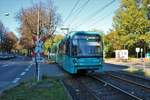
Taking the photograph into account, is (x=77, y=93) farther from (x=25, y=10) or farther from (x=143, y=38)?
(x=143, y=38)

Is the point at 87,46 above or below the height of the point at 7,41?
below

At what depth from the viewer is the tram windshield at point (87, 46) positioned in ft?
75.6

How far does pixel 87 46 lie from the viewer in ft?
76.2

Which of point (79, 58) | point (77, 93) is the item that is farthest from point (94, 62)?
point (77, 93)

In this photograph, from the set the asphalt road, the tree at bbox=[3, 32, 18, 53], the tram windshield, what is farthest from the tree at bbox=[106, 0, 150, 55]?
the tram windshield

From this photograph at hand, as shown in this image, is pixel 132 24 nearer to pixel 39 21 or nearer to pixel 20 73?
pixel 39 21

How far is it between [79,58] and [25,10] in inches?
1966

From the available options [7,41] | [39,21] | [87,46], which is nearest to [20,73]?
[87,46]

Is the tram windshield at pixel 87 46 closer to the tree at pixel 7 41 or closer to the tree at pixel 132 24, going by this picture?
the tree at pixel 132 24

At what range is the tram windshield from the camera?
23.0 metres

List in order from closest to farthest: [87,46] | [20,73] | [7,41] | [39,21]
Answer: [87,46], [20,73], [39,21], [7,41]

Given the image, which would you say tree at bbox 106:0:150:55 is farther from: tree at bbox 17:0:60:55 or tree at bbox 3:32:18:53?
tree at bbox 3:32:18:53

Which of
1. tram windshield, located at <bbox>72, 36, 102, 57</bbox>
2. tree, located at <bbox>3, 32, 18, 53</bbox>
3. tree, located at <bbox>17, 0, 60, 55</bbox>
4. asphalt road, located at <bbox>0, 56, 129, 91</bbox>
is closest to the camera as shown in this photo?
asphalt road, located at <bbox>0, 56, 129, 91</bbox>

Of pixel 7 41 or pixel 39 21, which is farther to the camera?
pixel 7 41
